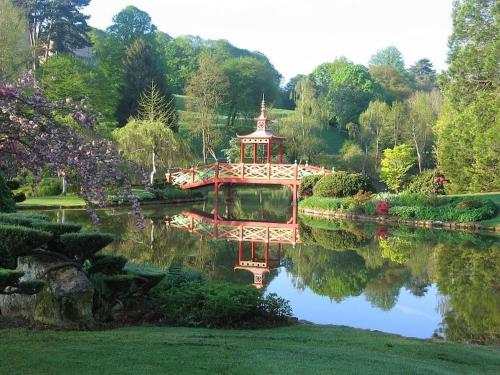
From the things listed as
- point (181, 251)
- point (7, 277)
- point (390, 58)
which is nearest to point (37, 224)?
point (7, 277)

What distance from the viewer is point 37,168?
6.67 metres

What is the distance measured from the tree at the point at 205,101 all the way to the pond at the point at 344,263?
62.0 ft

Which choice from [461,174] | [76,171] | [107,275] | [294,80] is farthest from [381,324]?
[294,80]

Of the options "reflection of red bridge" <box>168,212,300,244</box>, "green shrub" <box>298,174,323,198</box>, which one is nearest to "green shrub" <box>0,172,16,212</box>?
"reflection of red bridge" <box>168,212,300,244</box>

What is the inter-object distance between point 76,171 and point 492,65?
27.3 metres

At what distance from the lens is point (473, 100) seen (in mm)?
31375

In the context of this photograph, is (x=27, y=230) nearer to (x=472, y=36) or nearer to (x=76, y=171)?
(x=76, y=171)

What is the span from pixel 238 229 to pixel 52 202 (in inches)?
338

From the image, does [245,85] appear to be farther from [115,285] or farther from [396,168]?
[115,285]

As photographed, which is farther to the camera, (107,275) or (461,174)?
(461,174)

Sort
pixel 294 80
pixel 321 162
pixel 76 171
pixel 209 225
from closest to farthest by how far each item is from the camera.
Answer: pixel 76 171 → pixel 209 225 → pixel 321 162 → pixel 294 80

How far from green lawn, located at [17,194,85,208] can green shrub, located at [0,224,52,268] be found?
18.1 metres

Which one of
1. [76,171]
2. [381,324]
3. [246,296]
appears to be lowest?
[381,324]

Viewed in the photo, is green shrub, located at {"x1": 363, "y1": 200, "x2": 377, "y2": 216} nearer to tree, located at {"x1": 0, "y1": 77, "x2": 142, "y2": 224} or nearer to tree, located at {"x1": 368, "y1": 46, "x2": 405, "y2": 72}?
tree, located at {"x1": 0, "y1": 77, "x2": 142, "y2": 224}
